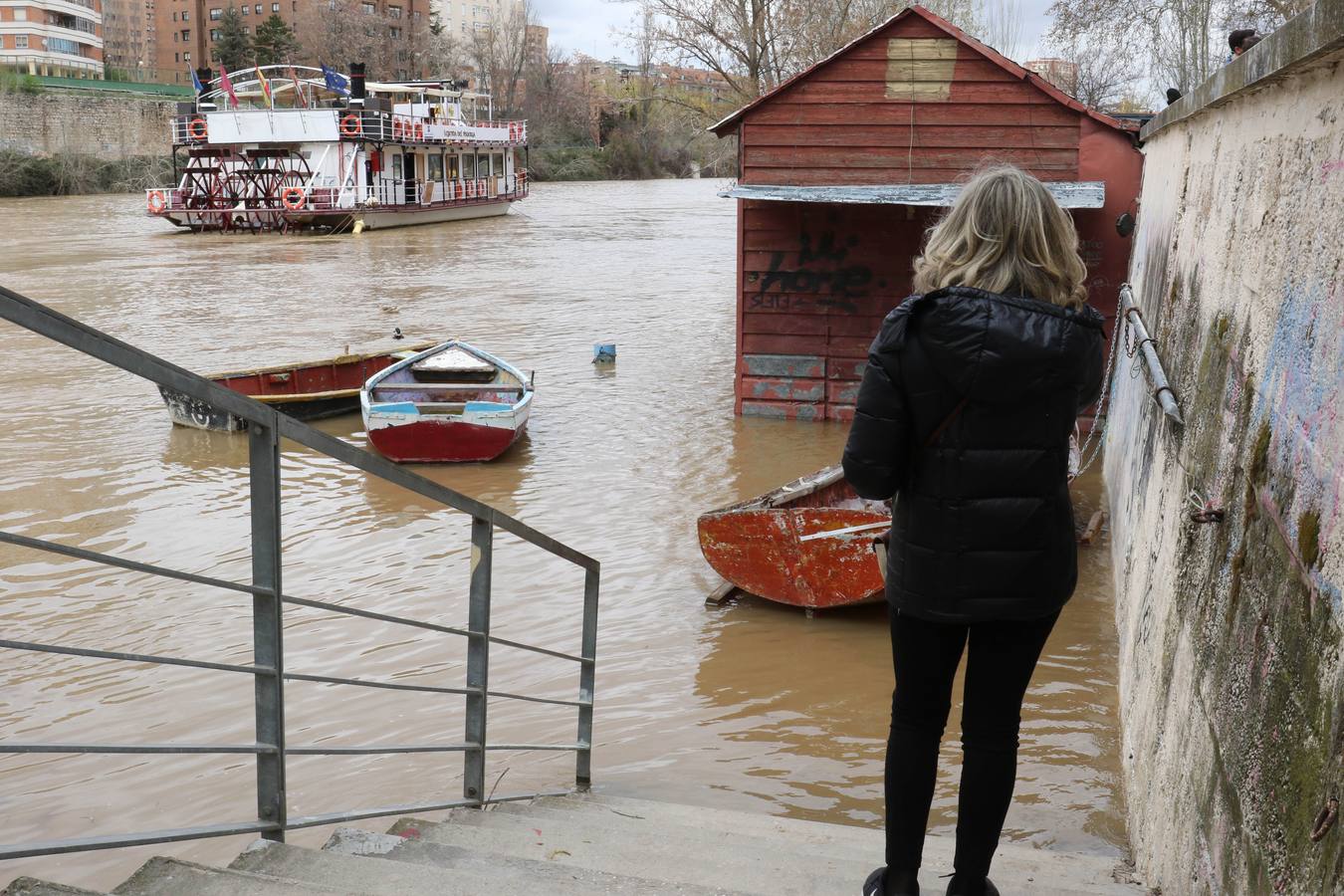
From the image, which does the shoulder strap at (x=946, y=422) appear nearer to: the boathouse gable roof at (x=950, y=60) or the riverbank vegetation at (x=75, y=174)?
the boathouse gable roof at (x=950, y=60)

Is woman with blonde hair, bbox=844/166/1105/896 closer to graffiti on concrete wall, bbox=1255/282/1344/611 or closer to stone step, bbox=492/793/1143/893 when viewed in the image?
graffiti on concrete wall, bbox=1255/282/1344/611

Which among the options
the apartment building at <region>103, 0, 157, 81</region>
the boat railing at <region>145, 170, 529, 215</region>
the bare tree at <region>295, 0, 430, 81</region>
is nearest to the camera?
the boat railing at <region>145, 170, 529, 215</region>

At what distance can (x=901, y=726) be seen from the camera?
2.72m

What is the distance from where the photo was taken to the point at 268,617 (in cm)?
237

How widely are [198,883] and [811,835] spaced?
196 centimetres

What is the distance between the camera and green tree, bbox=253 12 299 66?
7625 cm

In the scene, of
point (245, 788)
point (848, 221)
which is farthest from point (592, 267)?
point (245, 788)

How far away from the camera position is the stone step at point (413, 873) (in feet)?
8.02

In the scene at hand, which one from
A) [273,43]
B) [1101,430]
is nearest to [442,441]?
[1101,430]

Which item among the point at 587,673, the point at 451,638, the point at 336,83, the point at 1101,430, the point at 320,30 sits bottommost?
the point at 451,638

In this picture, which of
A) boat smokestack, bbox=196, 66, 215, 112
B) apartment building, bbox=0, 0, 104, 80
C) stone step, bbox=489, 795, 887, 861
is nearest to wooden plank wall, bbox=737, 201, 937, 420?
stone step, bbox=489, 795, 887, 861

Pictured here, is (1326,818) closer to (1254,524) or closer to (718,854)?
(1254,524)

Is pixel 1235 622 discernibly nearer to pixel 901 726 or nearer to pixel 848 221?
pixel 901 726

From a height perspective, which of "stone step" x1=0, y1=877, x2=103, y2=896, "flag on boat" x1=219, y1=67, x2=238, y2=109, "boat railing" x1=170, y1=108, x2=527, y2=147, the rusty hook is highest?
"flag on boat" x1=219, y1=67, x2=238, y2=109
